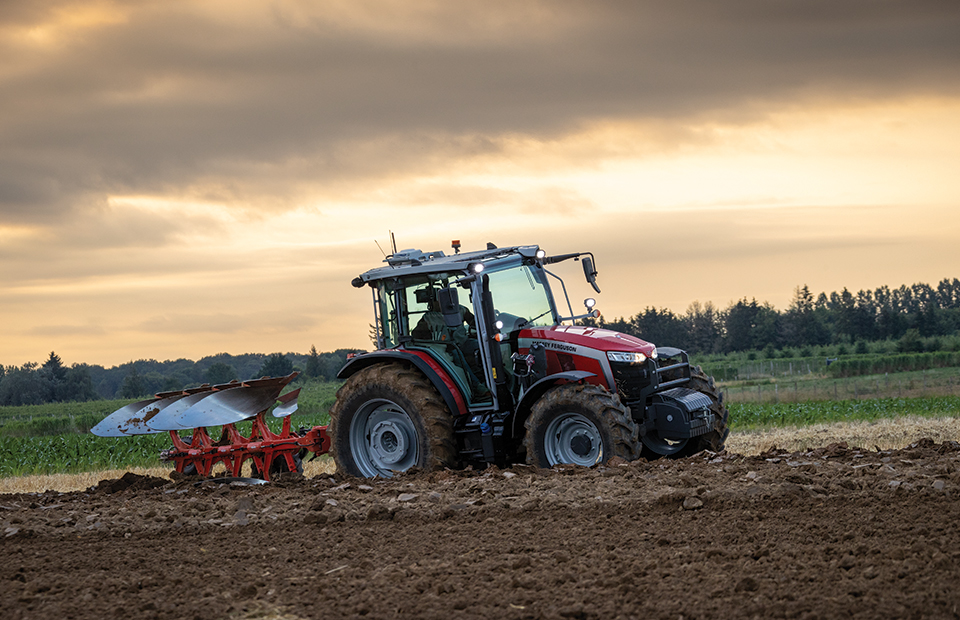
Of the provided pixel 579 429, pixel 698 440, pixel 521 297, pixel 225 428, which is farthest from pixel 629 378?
pixel 225 428

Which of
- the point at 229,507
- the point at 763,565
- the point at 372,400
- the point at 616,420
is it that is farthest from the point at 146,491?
the point at 763,565

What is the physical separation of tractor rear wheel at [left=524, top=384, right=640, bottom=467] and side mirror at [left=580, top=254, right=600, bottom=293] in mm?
1650

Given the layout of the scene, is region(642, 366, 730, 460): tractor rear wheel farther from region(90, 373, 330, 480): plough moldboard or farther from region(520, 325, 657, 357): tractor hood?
region(90, 373, 330, 480): plough moldboard

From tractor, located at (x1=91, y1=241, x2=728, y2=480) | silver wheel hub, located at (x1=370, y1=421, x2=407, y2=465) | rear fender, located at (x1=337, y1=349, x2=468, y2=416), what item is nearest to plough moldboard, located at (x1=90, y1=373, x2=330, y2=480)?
tractor, located at (x1=91, y1=241, x2=728, y2=480)

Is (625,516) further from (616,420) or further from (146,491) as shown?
(146,491)

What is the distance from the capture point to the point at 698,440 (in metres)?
9.65

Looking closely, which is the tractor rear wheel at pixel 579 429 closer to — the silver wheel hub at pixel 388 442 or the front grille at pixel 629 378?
the front grille at pixel 629 378

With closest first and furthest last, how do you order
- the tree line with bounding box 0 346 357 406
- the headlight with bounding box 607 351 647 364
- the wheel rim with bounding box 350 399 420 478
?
the headlight with bounding box 607 351 647 364
the wheel rim with bounding box 350 399 420 478
the tree line with bounding box 0 346 357 406

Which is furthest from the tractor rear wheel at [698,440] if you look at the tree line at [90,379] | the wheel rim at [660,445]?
the tree line at [90,379]

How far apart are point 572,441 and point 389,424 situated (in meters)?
2.29

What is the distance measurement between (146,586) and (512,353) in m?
4.88

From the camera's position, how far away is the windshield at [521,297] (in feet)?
31.8

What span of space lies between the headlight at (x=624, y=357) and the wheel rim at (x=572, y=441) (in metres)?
0.81

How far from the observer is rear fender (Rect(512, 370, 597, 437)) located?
8898 mm
